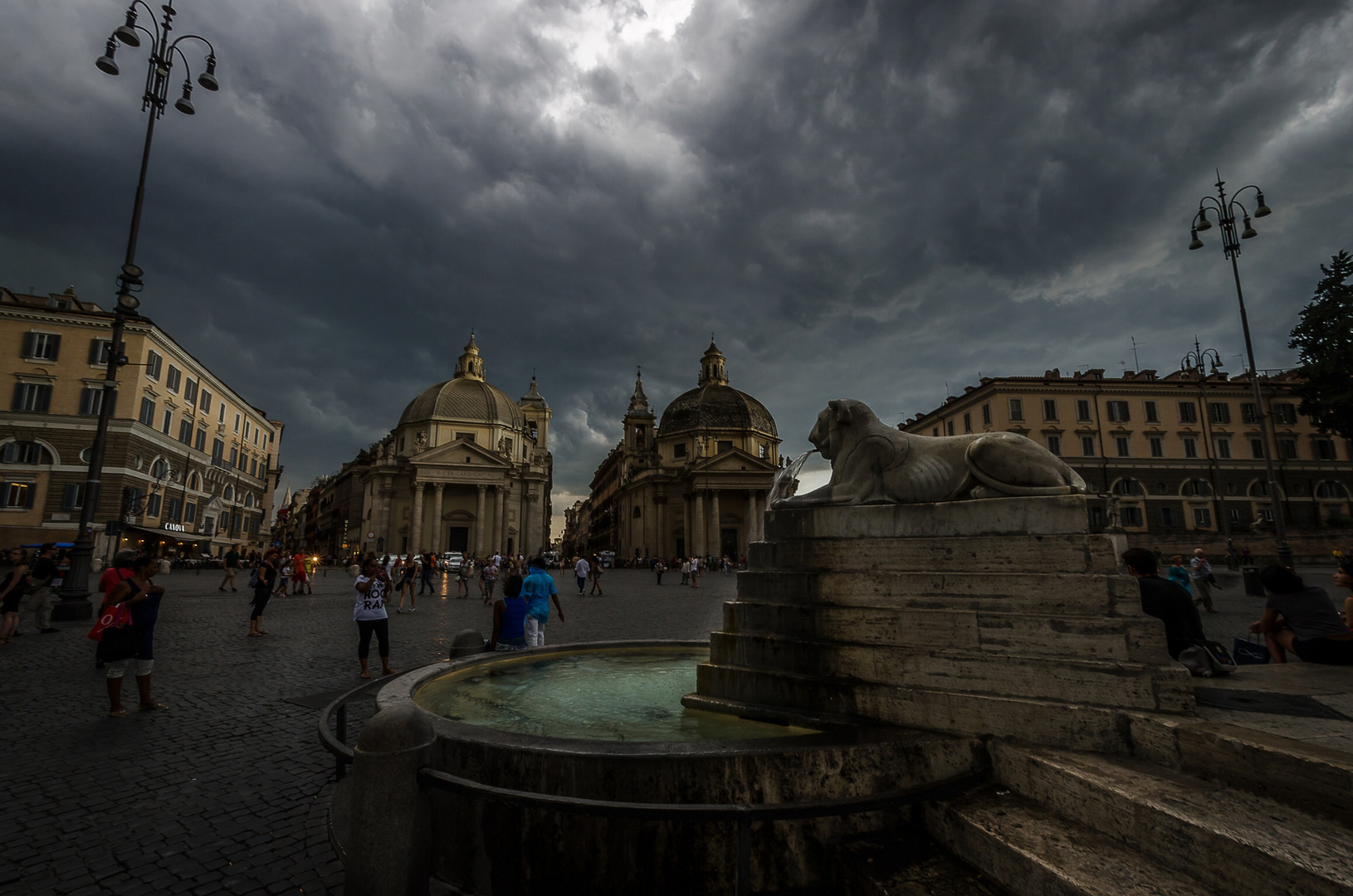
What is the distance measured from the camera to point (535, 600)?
7.49 meters

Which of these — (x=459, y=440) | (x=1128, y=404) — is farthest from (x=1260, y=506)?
(x=459, y=440)

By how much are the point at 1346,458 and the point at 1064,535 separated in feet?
190

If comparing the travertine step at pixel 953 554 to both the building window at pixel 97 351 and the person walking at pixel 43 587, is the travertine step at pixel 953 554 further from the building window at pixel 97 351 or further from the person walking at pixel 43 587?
the building window at pixel 97 351

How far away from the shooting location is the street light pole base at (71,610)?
41.4 feet

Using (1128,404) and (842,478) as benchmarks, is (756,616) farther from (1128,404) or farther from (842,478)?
(1128,404)

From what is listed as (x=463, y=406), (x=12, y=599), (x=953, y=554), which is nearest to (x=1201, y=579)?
(x=953, y=554)

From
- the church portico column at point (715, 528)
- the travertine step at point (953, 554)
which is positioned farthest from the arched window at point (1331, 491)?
the travertine step at point (953, 554)

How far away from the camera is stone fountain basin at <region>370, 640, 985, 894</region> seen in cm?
259

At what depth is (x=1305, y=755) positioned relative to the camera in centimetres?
204

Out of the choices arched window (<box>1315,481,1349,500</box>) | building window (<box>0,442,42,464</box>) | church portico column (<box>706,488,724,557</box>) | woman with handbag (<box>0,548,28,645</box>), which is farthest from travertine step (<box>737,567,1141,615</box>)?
arched window (<box>1315,481,1349,500</box>)

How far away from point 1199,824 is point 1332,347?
144 feet

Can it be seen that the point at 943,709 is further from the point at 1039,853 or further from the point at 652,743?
the point at 652,743

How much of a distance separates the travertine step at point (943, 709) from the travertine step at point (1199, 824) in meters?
0.12

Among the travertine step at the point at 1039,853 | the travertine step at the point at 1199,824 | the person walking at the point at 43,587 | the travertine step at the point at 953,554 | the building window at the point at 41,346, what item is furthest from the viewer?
the building window at the point at 41,346
